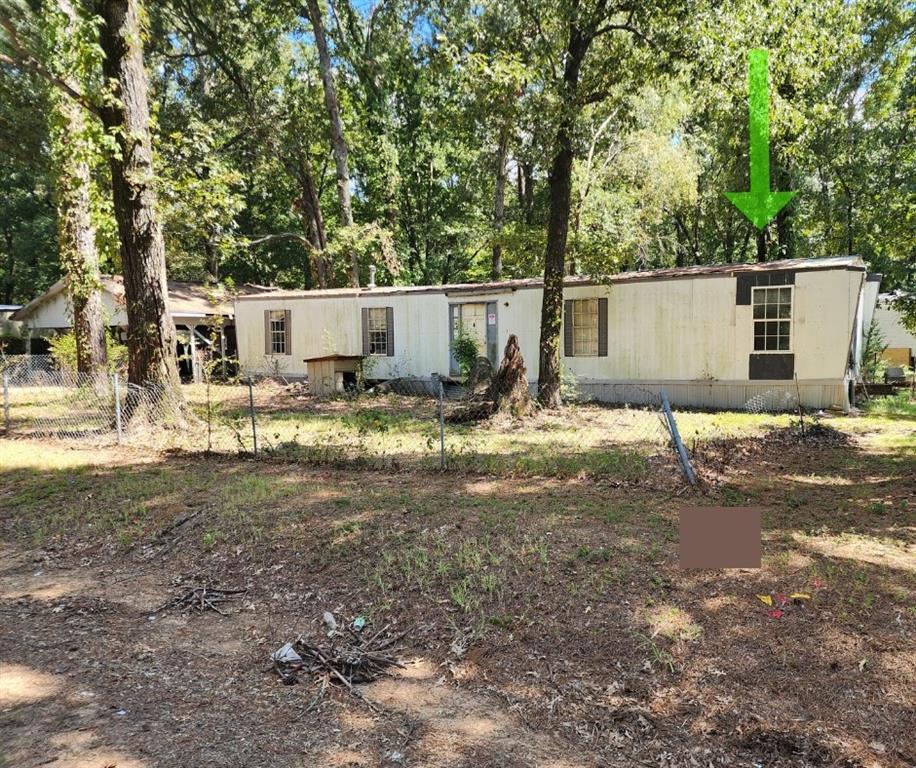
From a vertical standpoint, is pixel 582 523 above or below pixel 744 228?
below

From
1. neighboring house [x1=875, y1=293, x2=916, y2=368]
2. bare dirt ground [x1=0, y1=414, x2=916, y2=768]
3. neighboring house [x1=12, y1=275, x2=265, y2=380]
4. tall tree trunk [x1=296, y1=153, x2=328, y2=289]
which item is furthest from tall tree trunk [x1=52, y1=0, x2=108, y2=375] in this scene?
neighboring house [x1=875, y1=293, x2=916, y2=368]

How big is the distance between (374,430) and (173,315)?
467 inches

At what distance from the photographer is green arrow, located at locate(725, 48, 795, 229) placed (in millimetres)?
9898

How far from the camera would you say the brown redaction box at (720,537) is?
4312 millimetres

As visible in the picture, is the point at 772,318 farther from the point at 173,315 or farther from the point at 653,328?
the point at 173,315

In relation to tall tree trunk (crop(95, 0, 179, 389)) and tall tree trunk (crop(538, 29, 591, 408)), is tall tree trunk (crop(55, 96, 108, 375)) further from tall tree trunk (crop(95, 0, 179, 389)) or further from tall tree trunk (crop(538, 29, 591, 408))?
tall tree trunk (crop(538, 29, 591, 408))

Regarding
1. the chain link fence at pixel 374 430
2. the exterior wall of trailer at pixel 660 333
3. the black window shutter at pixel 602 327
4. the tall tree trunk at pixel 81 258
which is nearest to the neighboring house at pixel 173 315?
the tall tree trunk at pixel 81 258

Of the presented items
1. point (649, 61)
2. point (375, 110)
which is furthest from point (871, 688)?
point (375, 110)

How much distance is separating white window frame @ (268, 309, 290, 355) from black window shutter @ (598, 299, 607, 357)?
8.59 meters

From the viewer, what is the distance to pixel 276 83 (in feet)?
74.9

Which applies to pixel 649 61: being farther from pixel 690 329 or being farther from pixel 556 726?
pixel 556 726

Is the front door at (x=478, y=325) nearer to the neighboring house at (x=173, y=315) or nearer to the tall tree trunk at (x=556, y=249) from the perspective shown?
the tall tree trunk at (x=556, y=249)

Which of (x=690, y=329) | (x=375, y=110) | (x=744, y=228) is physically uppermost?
(x=375, y=110)

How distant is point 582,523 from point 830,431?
236 inches
